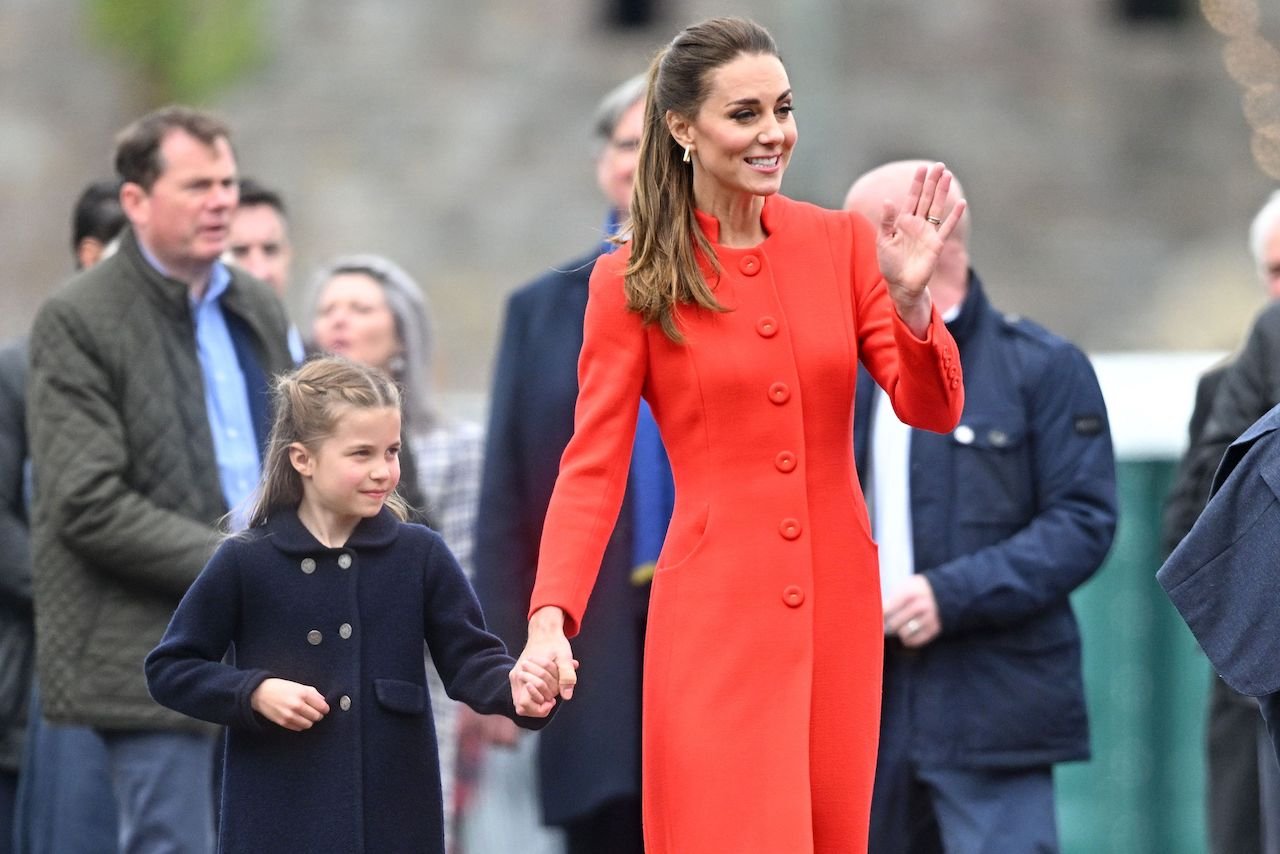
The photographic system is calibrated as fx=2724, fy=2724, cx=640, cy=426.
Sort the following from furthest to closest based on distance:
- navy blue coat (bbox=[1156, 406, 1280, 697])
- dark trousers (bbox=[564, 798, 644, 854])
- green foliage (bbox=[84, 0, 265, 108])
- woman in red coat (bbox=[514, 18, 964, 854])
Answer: green foliage (bbox=[84, 0, 265, 108])
dark trousers (bbox=[564, 798, 644, 854])
woman in red coat (bbox=[514, 18, 964, 854])
navy blue coat (bbox=[1156, 406, 1280, 697])

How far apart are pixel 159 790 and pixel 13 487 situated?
1.33m

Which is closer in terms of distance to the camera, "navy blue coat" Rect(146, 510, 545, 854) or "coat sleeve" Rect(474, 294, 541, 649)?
"navy blue coat" Rect(146, 510, 545, 854)

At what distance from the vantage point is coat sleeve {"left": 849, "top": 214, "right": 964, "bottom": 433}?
5086 millimetres

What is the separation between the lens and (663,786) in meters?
5.18

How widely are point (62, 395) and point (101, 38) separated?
35.0 metres

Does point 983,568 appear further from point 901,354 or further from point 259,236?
point 259,236

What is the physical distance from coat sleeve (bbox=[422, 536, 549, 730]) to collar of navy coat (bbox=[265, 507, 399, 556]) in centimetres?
11

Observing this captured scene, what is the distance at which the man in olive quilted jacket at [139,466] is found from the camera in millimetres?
6840

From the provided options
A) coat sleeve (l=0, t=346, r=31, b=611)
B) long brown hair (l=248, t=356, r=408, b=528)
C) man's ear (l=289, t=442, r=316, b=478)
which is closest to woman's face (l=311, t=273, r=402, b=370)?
coat sleeve (l=0, t=346, r=31, b=611)

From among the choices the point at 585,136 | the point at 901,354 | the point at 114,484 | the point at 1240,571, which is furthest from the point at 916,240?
the point at 585,136

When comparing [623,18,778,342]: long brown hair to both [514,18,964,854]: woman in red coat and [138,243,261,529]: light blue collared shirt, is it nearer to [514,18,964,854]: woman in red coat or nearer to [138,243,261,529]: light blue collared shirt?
[514,18,964,854]: woman in red coat

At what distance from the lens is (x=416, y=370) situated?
332 inches

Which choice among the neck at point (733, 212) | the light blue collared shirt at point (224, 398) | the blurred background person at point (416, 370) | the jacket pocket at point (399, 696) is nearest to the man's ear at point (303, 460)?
the jacket pocket at point (399, 696)

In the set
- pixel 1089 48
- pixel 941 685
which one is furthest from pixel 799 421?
pixel 1089 48
